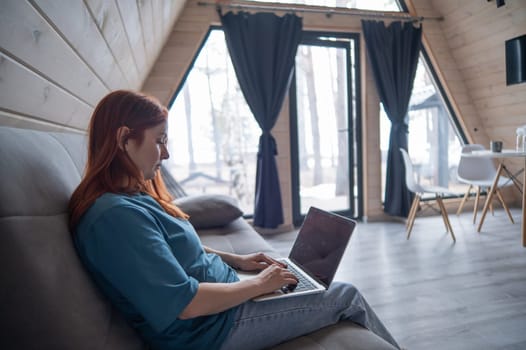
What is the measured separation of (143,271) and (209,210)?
5.13 feet

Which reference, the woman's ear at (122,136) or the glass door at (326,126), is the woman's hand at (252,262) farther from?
the glass door at (326,126)

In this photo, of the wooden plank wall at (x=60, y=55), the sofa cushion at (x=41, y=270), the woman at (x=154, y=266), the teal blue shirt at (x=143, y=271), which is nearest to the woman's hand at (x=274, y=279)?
the woman at (x=154, y=266)

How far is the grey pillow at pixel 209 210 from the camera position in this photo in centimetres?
226

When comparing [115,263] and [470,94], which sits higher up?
[470,94]

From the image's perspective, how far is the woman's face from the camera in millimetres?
925

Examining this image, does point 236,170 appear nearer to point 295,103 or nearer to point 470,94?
point 295,103

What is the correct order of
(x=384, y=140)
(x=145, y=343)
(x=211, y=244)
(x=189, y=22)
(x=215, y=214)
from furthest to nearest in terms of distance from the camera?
(x=384, y=140), (x=189, y=22), (x=215, y=214), (x=211, y=244), (x=145, y=343)

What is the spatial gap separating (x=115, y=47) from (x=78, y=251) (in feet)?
3.65

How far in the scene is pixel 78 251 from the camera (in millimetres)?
830

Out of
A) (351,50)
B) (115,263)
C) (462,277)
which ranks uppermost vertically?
(351,50)

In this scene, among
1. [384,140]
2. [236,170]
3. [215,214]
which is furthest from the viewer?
[384,140]

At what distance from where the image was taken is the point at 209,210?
230 cm

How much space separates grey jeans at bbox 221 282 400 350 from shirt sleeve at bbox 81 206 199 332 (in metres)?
0.23

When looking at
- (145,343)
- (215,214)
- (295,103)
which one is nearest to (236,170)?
(295,103)
